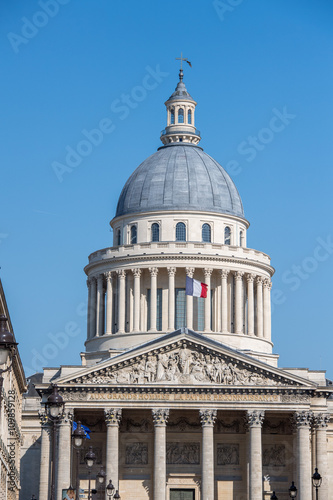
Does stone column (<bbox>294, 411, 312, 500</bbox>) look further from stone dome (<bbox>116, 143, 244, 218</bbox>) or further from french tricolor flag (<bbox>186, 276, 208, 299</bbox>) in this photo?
stone dome (<bbox>116, 143, 244, 218</bbox>)

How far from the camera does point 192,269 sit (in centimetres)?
11069

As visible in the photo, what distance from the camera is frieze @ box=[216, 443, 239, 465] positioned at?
97812 millimetres

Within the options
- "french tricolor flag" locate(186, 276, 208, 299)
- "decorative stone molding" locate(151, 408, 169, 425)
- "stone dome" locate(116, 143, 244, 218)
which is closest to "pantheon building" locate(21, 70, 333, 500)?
"decorative stone molding" locate(151, 408, 169, 425)

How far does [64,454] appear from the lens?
91.1 m

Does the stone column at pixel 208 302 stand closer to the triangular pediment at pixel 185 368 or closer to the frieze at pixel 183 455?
the frieze at pixel 183 455

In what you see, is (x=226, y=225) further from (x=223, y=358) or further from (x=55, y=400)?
(x=55, y=400)

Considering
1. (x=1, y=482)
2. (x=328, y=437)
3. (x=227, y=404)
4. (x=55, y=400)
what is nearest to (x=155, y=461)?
(x=227, y=404)

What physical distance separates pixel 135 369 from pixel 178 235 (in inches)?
966

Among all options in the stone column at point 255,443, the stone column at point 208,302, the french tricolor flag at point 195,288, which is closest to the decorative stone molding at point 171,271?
the stone column at point 208,302

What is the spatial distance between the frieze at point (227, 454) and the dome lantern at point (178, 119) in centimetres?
3603

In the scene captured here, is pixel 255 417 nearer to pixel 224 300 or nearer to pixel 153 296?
pixel 224 300

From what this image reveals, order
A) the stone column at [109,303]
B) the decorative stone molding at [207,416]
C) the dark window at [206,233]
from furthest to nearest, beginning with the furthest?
the dark window at [206,233], the stone column at [109,303], the decorative stone molding at [207,416]

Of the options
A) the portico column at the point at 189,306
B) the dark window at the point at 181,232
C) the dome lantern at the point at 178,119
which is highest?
the dome lantern at the point at 178,119

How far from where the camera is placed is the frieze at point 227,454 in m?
97.8
